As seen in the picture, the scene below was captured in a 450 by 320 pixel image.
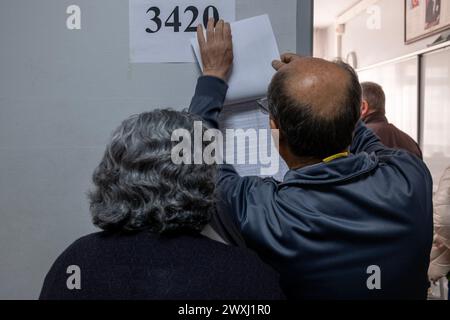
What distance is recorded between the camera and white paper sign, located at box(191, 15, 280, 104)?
1021mm

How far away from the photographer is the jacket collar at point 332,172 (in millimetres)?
816

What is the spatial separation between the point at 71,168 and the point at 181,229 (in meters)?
0.45

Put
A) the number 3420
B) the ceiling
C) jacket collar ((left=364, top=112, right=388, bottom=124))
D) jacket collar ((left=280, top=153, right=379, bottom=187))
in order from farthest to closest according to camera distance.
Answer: the ceiling
jacket collar ((left=364, top=112, right=388, bottom=124))
the number 3420
jacket collar ((left=280, top=153, right=379, bottom=187))

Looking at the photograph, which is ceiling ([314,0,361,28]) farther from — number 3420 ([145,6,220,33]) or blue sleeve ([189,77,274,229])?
blue sleeve ([189,77,274,229])

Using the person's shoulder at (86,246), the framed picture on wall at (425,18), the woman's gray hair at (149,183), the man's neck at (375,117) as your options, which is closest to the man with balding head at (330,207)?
the woman's gray hair at (149,183)

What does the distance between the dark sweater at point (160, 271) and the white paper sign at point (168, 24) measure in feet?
1.58

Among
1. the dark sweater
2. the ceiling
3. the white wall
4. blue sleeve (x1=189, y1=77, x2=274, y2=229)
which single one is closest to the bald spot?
blue sleeve (x1=189, y1=77, x2=274, y2=229)

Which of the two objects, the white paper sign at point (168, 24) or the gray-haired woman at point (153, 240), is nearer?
the gray-haired woman at point (153, 240)

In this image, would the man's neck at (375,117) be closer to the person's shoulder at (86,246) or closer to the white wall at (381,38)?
the white wall at (381,38)

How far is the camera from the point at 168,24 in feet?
3.50

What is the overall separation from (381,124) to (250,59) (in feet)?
6.40

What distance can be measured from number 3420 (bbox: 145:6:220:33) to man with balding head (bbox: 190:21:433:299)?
29cm

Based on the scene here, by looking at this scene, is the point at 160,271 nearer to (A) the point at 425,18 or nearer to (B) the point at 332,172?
(B) the point at 332,172

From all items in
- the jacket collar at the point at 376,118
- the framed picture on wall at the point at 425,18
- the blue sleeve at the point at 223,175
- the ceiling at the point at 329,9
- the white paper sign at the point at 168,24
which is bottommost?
the blue sleeve at the point at 223,175
